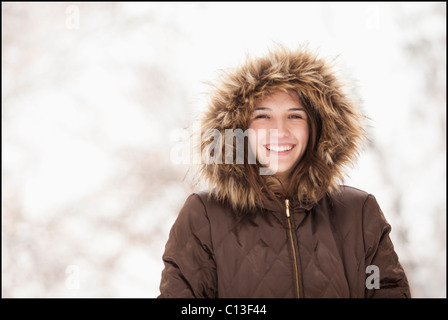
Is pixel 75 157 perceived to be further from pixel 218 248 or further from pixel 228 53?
pixel 218 248

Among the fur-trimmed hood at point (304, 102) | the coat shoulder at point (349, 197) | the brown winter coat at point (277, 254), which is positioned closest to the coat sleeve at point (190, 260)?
the brown winter coat at point (277, 254)

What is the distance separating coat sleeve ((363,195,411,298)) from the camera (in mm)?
1198

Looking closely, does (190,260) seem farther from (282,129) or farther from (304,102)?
(304,102)

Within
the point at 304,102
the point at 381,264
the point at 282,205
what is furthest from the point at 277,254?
the point at 304,102

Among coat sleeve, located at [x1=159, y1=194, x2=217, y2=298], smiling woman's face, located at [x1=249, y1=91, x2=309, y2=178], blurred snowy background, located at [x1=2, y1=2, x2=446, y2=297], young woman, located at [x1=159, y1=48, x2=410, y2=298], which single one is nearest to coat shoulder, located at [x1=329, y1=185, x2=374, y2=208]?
young woman, located at [x1=159, y1=48, x2=410, y2=298]

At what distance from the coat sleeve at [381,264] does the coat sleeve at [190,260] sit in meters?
0.43

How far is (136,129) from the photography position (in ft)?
9.91

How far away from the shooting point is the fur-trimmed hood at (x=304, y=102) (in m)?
1.29

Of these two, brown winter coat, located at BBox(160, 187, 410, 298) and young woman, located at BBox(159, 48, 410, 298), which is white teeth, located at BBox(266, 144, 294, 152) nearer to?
young woman, located at BBox(159, 48, 410, 298)

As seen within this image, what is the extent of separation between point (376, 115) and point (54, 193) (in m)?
2.18

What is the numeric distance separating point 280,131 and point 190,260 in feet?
1.46

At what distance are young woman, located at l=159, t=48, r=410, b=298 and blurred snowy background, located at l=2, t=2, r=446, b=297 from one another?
5.01 ft

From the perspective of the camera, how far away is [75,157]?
9.65ft

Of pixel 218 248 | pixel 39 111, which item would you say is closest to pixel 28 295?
pixel 39 111
